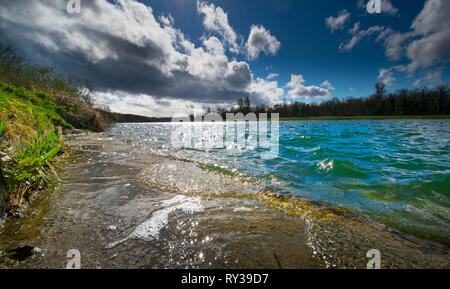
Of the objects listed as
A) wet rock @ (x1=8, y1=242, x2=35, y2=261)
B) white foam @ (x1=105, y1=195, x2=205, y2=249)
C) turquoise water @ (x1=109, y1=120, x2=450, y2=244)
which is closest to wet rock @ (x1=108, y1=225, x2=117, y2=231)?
white foam @ (x1=105, y1=195, x2=205, y2=249)

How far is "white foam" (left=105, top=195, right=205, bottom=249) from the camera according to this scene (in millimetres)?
1825

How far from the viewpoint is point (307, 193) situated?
12.1 feet

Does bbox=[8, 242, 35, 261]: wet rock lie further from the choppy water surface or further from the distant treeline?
the distant treeline

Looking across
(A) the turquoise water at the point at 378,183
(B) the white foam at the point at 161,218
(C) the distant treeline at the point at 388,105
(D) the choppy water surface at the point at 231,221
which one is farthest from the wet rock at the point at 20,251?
(C) the distant treeline at the point at 388,105

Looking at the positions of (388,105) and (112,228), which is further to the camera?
(388,105)

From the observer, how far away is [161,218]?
2246mm

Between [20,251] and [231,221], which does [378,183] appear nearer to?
[231,221]

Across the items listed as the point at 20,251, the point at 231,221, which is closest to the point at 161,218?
the point at 231,221

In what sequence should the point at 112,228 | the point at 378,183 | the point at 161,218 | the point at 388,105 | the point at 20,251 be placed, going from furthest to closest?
the point at 388,105
the point at 378,183
the point at 161,218
the point at 112,228
the point at 20,251

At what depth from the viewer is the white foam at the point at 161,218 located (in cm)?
183

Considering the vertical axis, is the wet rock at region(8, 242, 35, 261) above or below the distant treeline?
below

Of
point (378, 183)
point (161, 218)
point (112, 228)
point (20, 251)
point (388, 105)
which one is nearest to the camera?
point (20, 251)

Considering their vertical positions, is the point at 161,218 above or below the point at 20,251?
below
